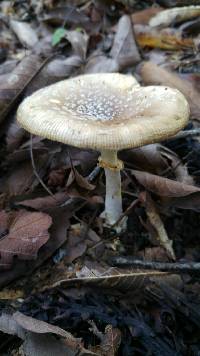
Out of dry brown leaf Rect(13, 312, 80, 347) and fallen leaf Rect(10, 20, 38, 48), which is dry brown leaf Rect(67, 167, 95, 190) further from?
fallen leaf Rect(10, 20, 38, 48)

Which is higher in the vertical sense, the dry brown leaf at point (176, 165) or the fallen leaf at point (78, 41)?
the fallen leaf at point (78, 41)

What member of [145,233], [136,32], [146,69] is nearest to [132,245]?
[145,233]

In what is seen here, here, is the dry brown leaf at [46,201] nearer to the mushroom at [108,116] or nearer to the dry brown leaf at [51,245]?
the dry brown leaf at [51,245]

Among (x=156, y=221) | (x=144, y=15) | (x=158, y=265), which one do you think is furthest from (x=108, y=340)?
(x=144, y=15)

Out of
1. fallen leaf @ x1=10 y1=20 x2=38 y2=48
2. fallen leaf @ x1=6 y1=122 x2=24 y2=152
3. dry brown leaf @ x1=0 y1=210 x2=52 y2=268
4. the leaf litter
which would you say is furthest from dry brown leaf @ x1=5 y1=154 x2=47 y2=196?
fallen leaf @ x1=10 y1=20 x2=38 y2=48

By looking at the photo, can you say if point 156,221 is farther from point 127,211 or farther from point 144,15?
point 144,15

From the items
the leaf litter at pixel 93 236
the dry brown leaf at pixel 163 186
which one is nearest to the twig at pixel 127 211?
the leaf litter at pixel 93 236

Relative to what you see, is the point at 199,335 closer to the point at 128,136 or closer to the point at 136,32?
the point at 128,136
